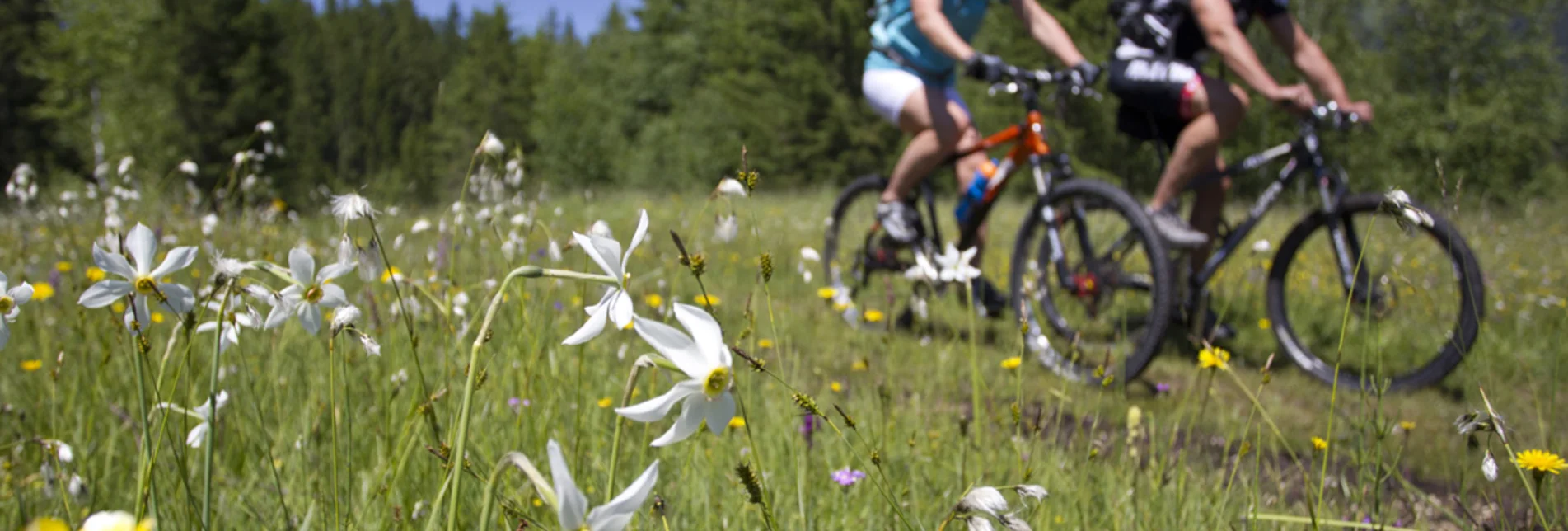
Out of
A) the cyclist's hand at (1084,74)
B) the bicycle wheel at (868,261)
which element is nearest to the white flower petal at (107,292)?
the bicycle wheel at (868,261)

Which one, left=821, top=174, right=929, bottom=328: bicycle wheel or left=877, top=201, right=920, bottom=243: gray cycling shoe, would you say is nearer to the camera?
left=877, top=201, right=920, bottom=243: gray cycling shoe

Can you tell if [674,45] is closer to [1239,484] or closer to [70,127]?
[70,127]

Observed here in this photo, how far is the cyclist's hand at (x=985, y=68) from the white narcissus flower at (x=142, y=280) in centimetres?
279

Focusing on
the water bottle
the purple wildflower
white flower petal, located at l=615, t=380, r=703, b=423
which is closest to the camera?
white flower petal, located at l=615, t=380, r=703, b=423

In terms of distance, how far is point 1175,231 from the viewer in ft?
10.2

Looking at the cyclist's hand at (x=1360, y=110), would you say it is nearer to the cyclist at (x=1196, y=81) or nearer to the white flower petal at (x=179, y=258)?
the cyclist at (x=1196, y=81)

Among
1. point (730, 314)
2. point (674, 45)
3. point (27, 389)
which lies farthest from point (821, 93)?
point (27, 389)

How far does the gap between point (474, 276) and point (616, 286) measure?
2428 millimetres

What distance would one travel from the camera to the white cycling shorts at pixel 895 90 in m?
3.46

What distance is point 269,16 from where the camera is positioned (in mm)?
28562

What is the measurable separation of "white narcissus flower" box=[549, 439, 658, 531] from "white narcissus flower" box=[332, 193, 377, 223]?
57cm

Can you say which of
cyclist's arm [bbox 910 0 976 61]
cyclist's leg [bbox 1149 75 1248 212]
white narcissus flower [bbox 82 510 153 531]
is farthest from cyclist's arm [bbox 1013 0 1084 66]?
white narcissus flower [bbox 82 510 153 531]

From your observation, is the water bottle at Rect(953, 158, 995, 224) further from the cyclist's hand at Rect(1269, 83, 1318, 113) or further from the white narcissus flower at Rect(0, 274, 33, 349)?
the white narcissus flower at Rect(0, 274, 33, 349)

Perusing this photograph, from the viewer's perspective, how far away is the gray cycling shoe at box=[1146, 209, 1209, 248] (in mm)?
3025
